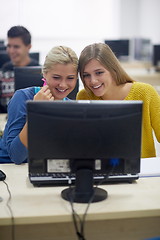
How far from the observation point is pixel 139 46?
7973 mm

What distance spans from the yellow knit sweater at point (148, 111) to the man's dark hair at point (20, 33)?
1896 millimetres

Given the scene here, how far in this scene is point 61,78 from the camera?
2135mm

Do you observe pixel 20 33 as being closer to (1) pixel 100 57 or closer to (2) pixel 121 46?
(1) pixel 100 57

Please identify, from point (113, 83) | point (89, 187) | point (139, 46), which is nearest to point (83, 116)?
point (89, 187)

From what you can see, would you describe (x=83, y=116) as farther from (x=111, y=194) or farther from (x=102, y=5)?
(x=102, y=5)

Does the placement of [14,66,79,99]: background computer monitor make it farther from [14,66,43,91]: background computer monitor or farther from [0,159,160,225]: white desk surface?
[0,159,160,225]: white desk surface

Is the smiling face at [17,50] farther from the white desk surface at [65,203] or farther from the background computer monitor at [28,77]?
the white desk surface at [65,203]

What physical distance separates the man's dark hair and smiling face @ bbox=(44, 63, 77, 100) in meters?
1.99

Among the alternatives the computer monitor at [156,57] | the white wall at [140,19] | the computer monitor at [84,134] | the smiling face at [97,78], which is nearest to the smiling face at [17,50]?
the smiling face at [97,78]

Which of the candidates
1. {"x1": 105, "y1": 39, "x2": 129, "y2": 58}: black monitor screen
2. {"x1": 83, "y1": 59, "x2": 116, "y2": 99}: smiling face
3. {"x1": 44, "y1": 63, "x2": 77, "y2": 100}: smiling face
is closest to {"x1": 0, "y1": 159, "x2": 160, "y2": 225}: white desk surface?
{"x1": 44, "y1": 63, "x2": 77, "y2": 100}: smiling face

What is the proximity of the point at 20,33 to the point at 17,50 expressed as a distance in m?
0.17

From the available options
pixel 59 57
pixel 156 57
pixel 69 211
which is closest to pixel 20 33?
pixel 59 57

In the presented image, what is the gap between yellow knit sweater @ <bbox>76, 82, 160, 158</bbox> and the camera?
7.88ft

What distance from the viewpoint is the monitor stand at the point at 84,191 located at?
5.22ft
